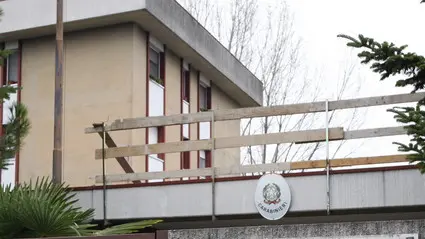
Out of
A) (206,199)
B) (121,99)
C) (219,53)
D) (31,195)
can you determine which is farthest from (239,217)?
(219,53)

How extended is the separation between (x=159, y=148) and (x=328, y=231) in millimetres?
4150

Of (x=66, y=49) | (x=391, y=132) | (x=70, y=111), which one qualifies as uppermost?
(x=66, y=49)

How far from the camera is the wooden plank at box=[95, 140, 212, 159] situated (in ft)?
40.9

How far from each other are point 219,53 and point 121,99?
5.02 meters

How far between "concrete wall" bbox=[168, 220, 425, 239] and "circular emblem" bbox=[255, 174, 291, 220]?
160 centimetres

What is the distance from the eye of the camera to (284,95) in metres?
36.6

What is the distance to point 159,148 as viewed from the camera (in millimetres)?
12859

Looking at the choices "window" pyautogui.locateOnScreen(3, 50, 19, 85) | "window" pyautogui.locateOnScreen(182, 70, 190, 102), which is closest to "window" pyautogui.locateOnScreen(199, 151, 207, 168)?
"window" pyautogui.locateOnScreen(182, 70, 190, 102)

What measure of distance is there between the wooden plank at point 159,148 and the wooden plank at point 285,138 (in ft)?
1.00

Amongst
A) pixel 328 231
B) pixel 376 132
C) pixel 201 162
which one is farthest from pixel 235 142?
pixel 201 162

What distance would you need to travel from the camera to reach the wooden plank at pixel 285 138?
37.8ft

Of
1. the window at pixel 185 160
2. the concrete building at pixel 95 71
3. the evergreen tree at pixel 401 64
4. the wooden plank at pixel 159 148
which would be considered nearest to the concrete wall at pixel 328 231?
the evergreen tree at pixel 401 64

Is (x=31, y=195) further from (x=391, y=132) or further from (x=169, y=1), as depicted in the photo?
(x=169, y=1)

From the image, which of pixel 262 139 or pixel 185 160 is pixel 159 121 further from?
pixel 185 160
